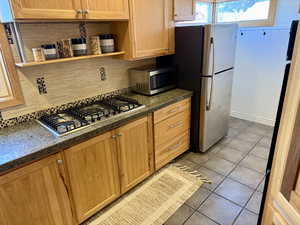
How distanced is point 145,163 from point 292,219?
59.8 inches

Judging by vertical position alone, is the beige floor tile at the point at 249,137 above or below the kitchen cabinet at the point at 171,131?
below

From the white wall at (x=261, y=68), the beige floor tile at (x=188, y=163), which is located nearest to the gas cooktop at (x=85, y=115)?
the beige floor tile at (x=188, y=163)

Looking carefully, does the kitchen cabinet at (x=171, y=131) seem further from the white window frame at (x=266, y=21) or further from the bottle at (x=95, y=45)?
the white window frame at (x=266, y=21)

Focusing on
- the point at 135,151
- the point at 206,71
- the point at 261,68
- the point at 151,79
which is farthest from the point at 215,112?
the point at 261,68

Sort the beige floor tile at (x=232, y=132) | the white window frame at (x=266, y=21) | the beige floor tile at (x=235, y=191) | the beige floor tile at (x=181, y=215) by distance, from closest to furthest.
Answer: the beige floor tile at (x=181, y=215) < the beige floor tile at (x=235, y=191) < the white window frame at (x=266, y=21) < the beige floor tile at (x=232, y=132)

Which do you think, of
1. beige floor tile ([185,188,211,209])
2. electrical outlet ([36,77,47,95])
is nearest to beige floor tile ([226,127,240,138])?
beige floor tile ([185,188,211,209])

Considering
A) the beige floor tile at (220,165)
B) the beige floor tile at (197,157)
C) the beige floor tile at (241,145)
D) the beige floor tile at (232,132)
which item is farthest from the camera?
the beige floor tile at (232,132)

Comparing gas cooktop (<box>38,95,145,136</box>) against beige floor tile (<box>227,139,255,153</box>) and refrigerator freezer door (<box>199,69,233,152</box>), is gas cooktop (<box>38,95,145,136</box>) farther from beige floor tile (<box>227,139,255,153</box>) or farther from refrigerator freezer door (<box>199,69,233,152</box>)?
beige floor tile (<box>227,139,255,153</box>)

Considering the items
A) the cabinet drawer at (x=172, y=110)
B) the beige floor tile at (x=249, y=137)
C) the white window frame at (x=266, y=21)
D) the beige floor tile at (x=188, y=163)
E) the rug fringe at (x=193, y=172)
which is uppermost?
the white window frame at (x=266, y=21)

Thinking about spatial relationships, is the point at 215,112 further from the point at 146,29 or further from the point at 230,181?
the point at 146,29

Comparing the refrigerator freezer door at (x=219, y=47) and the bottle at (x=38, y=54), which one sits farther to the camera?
the refrigerator freezer door at (x=219, y=47)

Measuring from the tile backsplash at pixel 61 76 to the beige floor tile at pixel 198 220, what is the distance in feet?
5.05

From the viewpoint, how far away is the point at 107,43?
2.00m

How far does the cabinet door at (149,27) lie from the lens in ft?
6.58
